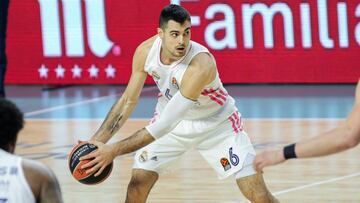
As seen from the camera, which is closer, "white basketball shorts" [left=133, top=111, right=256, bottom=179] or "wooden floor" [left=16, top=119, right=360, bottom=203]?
"white basketball shorts" [left=133, top=111, right=256, bottom=179]

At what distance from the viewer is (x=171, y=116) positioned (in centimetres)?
682

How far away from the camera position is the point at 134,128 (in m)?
12.6

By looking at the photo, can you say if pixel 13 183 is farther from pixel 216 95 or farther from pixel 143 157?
pixel 216 95

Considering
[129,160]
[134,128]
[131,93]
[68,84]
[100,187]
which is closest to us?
[131,93]

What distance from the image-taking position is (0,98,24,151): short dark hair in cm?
406

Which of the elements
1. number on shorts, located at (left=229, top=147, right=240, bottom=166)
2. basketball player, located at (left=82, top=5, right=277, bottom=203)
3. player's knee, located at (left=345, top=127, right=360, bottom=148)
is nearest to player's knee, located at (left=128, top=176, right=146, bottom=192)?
basketball player, located at (left=82, top=5, right=277, bottom=203)

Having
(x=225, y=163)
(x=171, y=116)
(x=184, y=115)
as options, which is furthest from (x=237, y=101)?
(x=171, y=116)

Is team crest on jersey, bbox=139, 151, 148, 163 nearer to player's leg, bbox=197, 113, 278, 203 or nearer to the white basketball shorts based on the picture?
the white basketball shorts

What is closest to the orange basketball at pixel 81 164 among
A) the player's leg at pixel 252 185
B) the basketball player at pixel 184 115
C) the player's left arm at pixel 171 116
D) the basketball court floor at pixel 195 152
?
the player's left arm at pixel 171 116

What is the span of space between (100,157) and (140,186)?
80 cm

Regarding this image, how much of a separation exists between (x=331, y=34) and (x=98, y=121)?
11.7ft

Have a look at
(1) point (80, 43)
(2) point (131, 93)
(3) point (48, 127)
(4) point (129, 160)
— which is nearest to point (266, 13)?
(1) point (80, 43)

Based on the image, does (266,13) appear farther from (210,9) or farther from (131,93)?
(131,93)

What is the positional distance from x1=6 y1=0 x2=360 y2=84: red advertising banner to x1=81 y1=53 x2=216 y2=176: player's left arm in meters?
7.66
